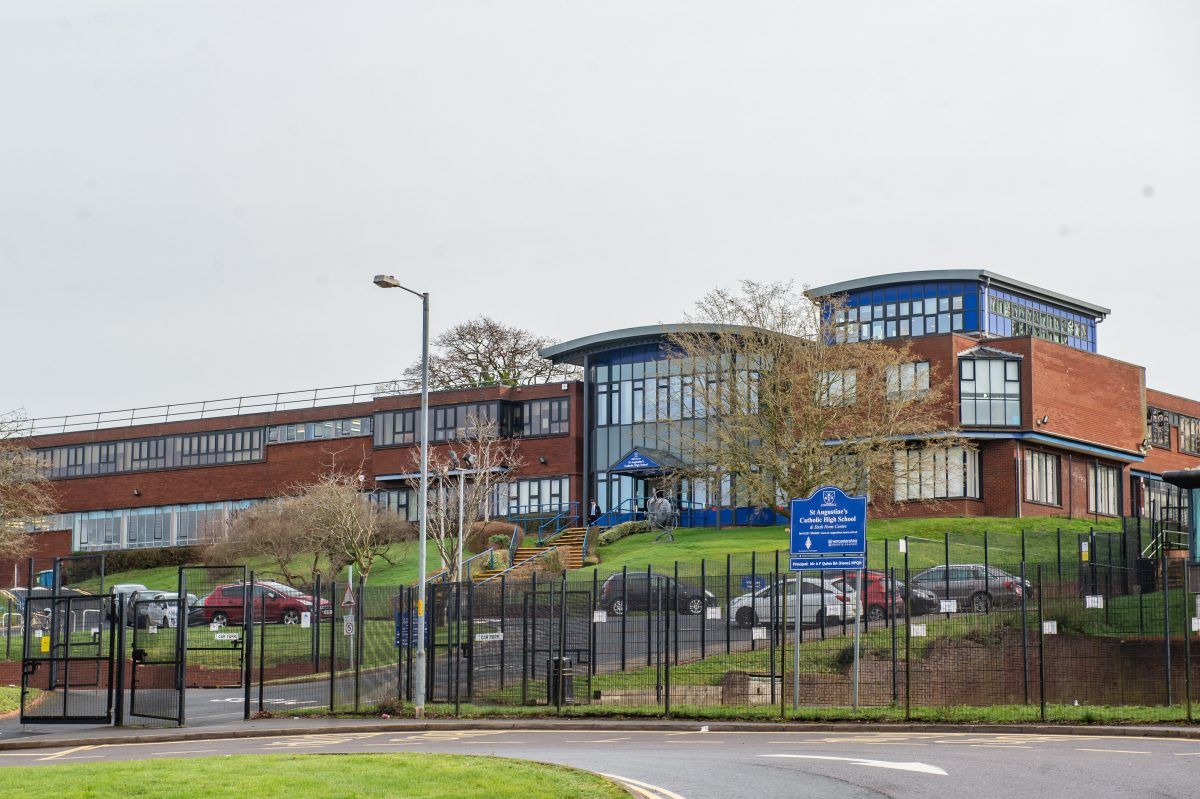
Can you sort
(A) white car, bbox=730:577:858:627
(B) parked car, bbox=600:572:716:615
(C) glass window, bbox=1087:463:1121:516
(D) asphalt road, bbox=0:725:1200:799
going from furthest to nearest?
(C) glass window, bbox=1087:463:1121:516
(A) white car, bbox=730:577:858:627
(B) parked car, bbox=600:572:716:615
(D) asphalt road, bbox=0:725:1200:799

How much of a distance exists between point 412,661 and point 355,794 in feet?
49.5

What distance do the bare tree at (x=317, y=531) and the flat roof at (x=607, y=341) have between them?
12.7m

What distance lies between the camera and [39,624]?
3988 cm

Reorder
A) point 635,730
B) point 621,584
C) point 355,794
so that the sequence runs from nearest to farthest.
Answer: point 355,794, point 635,730, point 621,584

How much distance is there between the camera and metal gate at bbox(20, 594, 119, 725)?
27.2 meters

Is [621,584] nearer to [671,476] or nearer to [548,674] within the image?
[548,674]

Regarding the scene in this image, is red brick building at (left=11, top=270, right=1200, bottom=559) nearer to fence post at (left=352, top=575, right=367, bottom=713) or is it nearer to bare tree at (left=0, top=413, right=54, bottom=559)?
bare tree at (left=0, top=413, right=54, bottom=559)

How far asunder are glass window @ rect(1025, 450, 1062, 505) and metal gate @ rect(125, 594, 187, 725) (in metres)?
40.9

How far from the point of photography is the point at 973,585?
30750 millimetres

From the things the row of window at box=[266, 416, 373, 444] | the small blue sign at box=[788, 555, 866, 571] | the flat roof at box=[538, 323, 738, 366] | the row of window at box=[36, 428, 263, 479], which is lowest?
the small blue sign at box=[788, 555, 866, 571]

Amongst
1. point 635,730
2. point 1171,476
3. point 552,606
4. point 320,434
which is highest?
point 320,434

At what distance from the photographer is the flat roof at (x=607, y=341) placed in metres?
68.9

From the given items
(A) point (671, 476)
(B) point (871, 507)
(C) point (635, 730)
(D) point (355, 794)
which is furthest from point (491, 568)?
(D) point (355, 794)

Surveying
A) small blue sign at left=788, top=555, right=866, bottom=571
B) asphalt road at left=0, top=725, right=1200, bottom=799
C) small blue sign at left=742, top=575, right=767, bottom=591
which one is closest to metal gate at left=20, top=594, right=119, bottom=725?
asphalt road at left=0, top=725, right=1200, bottom=799
